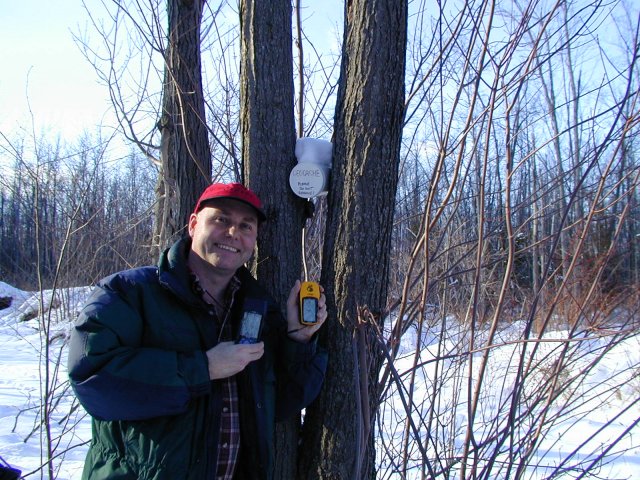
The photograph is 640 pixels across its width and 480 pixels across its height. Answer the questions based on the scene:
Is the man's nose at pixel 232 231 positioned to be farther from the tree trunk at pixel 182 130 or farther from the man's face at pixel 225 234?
the tree trunk at pixel 182 130

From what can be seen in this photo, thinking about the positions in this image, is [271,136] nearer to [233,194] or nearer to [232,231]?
[233,194]

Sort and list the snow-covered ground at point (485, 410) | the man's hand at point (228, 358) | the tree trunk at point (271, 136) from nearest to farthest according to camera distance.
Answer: the man's hand at point (228, 358) < the tree trunk at point (271, 136) < the snow-covered ground at point (485, 410)

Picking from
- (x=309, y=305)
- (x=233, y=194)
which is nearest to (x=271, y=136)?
(x=233, y=194)

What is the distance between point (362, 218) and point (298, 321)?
497 mm

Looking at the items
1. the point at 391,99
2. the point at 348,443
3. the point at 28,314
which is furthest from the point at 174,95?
the point at 28,314

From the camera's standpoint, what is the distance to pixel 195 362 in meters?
1.71

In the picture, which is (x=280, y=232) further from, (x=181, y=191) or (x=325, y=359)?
(x=181, y=191)

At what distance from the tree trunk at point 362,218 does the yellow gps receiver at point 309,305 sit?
14 centimetres

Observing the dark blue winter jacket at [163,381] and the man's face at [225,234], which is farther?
the man's face at [225,234]

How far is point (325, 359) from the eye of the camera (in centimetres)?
204

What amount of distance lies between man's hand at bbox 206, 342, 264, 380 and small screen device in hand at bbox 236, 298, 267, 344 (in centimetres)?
6

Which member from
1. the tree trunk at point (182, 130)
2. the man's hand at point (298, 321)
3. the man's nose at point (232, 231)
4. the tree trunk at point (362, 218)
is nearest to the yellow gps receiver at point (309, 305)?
the man's hand at point (298, 321)

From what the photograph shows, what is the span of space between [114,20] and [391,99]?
2.71 meters

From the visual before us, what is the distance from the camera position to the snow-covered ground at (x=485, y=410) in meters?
2.77
